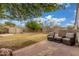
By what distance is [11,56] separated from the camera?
2652 millimetres

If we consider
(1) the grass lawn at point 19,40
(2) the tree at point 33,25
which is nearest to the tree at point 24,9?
(2) the tree at point 33,25

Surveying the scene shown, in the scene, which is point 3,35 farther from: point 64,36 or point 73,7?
point 73,7

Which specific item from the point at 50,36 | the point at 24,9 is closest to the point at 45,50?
the point at 50,36

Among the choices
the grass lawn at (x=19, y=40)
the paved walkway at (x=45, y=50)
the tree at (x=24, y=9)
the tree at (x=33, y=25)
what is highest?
the tree at (x=24, y=9)

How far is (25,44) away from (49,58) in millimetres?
344

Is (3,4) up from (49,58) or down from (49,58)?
up

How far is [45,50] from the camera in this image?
104 inches

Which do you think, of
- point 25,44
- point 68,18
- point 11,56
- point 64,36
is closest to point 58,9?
point 68,18

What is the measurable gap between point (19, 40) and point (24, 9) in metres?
0.39

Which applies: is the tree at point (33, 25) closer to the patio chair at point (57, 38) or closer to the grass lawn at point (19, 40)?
the grass lawn at point (19, 40)

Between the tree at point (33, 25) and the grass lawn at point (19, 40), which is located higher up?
the tree at point (33, 25)

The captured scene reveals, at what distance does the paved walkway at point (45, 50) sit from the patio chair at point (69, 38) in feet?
0.17

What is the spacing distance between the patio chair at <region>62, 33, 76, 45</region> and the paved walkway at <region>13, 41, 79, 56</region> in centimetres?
5

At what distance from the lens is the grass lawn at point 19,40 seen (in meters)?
2.65
